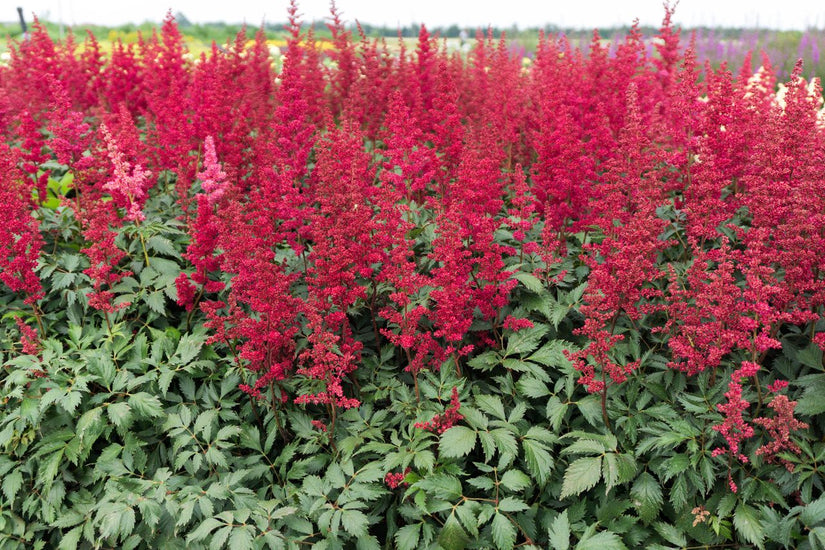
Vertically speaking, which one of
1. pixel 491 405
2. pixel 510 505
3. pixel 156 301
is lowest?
pixel 510 505

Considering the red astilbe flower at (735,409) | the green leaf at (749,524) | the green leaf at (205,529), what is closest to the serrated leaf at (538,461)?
the red astilbe flower at (735,409)

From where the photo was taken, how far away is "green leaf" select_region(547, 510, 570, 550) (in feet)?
8.82

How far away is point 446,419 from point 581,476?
673mm

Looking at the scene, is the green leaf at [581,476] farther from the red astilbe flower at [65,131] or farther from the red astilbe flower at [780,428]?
the red astilbe flower at [65,131]

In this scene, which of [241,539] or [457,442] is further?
[457,442]

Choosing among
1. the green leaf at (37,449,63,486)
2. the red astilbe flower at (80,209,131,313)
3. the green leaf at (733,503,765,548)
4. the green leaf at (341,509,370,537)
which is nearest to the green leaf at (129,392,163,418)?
the green leaf at (37,449,63,486)

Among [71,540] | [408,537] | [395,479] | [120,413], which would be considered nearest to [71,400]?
[120,413]

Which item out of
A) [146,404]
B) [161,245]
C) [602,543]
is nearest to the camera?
[602,543]

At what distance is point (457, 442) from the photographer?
285 centimetres

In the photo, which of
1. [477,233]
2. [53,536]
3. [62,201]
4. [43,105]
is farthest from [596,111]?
[43,105]

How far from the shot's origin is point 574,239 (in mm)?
4621

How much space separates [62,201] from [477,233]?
119 inches

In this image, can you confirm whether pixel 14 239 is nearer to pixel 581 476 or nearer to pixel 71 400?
pixel 71 400

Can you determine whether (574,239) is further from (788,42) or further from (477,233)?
(788,42)
